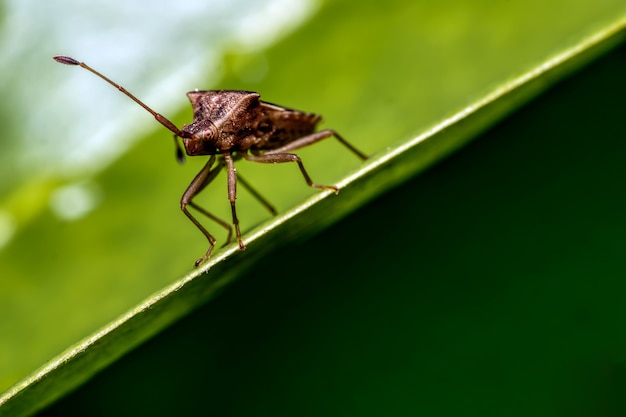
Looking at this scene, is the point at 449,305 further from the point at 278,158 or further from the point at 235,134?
the point at 235,134

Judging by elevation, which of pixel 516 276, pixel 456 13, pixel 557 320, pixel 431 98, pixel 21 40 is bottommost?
pixel 557 320

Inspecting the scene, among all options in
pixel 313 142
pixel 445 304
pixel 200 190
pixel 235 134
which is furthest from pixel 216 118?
pixel 445 304

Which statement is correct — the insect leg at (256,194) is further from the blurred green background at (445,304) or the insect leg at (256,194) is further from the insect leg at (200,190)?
the blurred green background at (445,304)

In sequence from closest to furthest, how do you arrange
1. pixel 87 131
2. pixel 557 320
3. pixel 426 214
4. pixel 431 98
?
pixel 557 320, pixel 426 214, pixel 431 98, pixel 87 131

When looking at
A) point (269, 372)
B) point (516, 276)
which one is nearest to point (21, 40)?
point (269, 372)

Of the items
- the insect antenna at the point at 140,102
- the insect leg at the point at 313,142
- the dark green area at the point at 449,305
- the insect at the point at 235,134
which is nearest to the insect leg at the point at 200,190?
the insect at the point at 235,134

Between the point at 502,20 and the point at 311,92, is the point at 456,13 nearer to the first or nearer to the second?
the point at 502,20

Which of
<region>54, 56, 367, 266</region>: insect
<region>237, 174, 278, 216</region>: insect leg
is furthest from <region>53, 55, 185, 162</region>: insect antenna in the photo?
<region>237, 174, 278, 216</region>: insect leg
